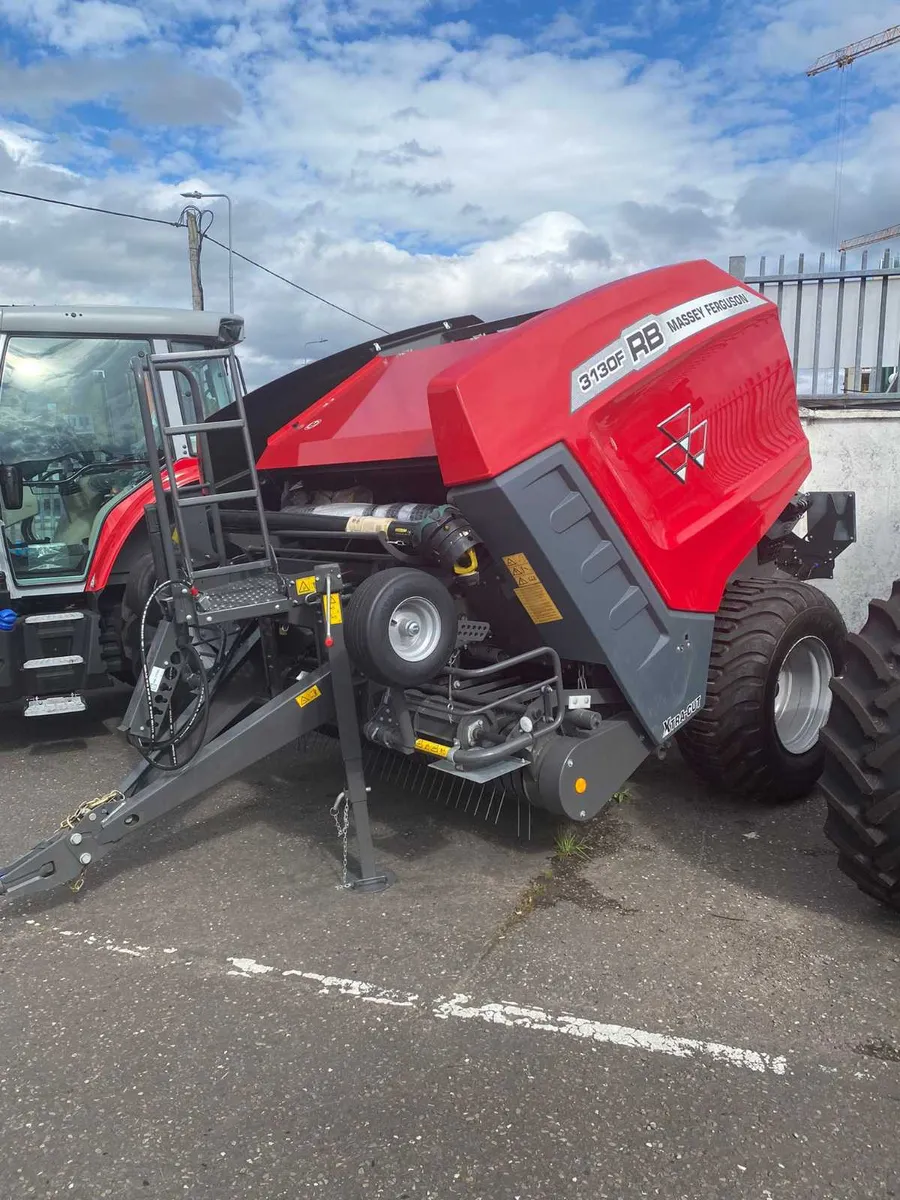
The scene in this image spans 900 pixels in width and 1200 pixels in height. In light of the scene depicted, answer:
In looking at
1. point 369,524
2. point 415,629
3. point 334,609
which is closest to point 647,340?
point 369,524

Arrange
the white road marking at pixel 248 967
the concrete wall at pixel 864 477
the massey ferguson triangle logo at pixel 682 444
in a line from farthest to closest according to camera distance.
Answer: the concrete wall at pixel 864 477 < the massey ferguson triangle logo at pixel 682 444 < the white road marking at pixel 248 967

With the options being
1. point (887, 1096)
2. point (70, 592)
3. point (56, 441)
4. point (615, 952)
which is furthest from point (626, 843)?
point (56, 441)

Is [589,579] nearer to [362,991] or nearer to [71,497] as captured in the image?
[362,991]

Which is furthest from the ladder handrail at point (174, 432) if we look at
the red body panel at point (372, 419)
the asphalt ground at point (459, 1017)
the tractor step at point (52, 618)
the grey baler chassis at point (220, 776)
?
the tractor step at point (52, 618)

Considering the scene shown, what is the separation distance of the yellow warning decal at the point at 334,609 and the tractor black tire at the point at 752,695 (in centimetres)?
155

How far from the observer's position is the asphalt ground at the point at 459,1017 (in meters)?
2.26

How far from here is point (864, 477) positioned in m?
6.40

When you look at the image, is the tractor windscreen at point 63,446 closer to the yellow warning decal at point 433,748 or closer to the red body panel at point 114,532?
the red body panel at point 114,532

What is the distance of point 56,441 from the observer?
551 centimetres

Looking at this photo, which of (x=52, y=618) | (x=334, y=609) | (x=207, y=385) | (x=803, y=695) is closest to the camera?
(x=334, y=609)

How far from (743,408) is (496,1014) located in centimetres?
265

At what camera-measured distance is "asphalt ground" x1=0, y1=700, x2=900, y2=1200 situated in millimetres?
2258

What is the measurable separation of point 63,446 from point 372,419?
2.24 meters

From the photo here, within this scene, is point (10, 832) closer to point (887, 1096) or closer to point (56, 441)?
point (56, 441)
